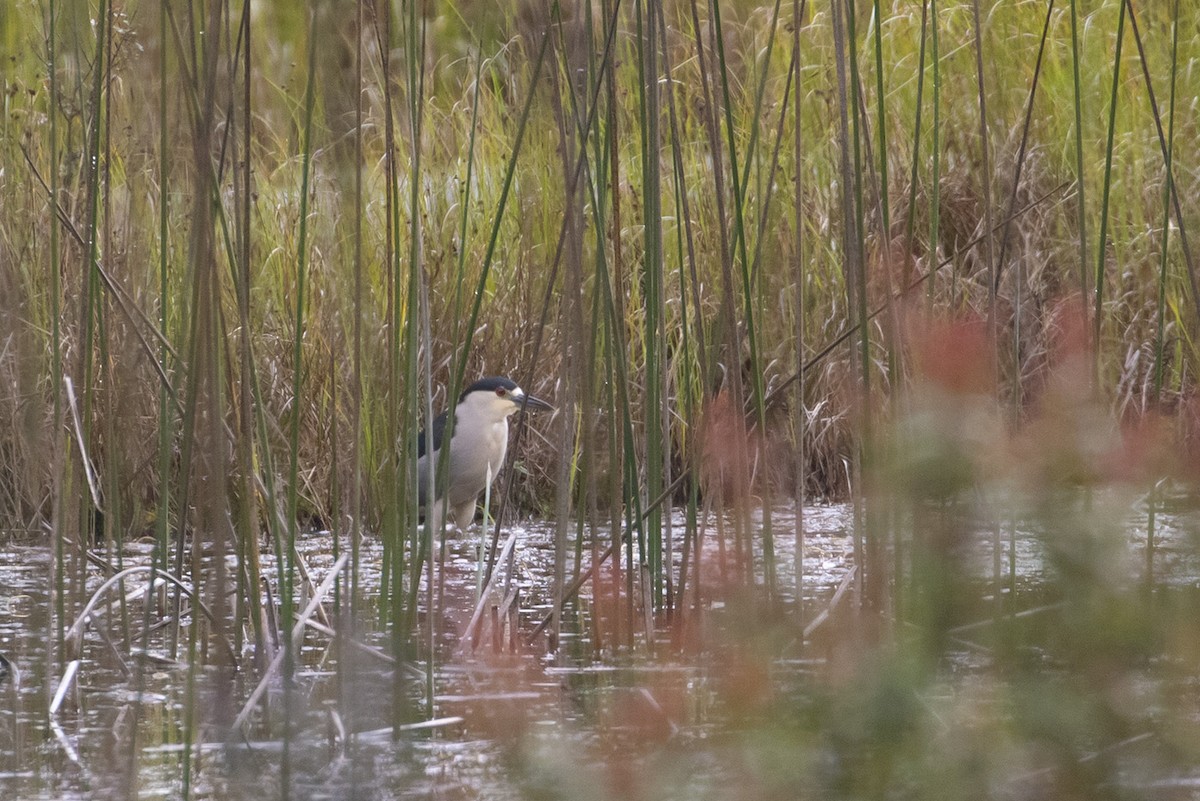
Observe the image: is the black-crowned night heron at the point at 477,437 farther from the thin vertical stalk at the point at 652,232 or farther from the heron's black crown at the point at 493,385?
the thin vertical stalk at the point at 652,232

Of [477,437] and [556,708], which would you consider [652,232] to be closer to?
[556,708]

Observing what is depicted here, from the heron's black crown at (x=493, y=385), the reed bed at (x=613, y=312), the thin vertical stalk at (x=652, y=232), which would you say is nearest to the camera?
the reed bed at (x=613, y=312)

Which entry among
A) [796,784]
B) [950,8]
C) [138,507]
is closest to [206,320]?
[796,784]

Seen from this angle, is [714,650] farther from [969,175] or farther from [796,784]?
[969,175]

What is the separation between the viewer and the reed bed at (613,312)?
1164mm


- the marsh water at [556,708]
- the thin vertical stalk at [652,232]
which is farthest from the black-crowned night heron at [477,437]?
the thin vertical stalk at [652,232]

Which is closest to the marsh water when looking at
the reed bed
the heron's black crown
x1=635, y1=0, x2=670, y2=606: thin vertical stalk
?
the reed bed

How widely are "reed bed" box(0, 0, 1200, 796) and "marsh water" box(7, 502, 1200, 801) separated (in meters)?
0.02

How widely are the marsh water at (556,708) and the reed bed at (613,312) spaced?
0.02m

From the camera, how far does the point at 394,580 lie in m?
1.57

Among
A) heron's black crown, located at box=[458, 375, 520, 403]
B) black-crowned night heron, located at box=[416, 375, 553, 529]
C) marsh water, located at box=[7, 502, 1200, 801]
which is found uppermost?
heron's black crown, located at box=[458, 375, 520, 403]

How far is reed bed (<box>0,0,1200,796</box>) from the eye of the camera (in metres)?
1.16

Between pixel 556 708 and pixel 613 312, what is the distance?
→ 1.45ft

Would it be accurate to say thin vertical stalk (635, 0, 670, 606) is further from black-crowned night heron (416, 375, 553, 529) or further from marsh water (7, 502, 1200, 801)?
black-crowned night heron (416, 375, 553, 529)
